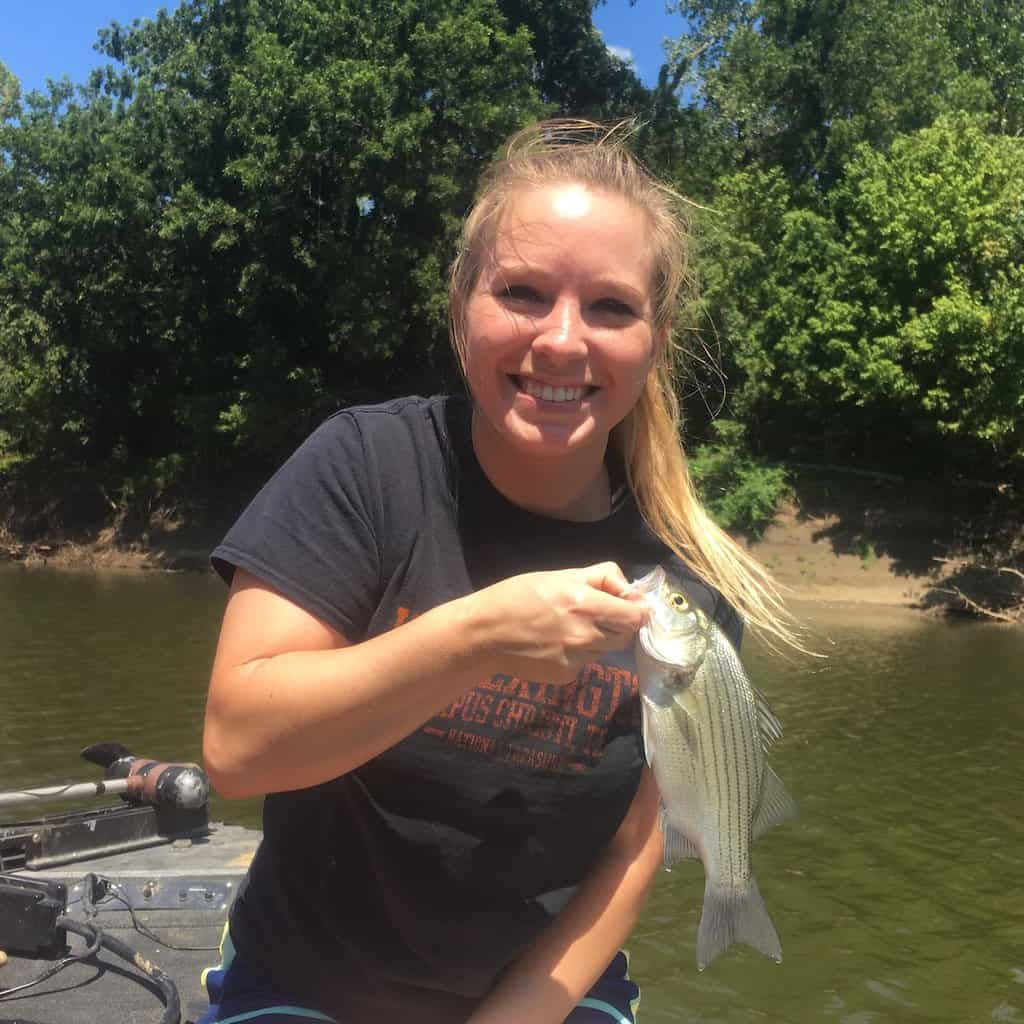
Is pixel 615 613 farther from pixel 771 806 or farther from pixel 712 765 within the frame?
pixel 771 806

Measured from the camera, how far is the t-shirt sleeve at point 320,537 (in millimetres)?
1986

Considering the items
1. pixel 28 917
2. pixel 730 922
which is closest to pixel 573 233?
pixel 730 922

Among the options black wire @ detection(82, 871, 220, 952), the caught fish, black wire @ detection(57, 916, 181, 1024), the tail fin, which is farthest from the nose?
Answer: black wire @ detection(82, 871, 220, 952)

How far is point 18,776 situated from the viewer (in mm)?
10750

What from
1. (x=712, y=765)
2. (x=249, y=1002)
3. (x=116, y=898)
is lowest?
(x=116, y=898)

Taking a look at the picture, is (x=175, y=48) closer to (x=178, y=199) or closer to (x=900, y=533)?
(x=178, y=199)

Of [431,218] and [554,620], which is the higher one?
[431,218]

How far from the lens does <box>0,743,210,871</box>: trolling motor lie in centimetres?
582

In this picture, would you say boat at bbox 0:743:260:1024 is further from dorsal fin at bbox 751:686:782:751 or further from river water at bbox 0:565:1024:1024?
river water at bbox 0:565:1024:1024

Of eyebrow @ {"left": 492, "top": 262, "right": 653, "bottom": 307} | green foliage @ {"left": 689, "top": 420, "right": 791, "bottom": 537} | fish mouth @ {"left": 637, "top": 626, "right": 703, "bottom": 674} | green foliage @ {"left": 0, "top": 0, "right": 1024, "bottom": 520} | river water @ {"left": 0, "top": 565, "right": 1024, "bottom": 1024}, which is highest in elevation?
green foliage @ {"left": 0, "top": 0, "right": 1024, "bottom": 520}

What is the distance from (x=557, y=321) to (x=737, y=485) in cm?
2564

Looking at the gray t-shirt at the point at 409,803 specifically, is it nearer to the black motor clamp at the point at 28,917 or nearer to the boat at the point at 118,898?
the boat at the point at 118,898

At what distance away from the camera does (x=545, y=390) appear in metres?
2.18

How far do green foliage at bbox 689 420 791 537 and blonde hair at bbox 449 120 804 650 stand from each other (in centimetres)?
2353
